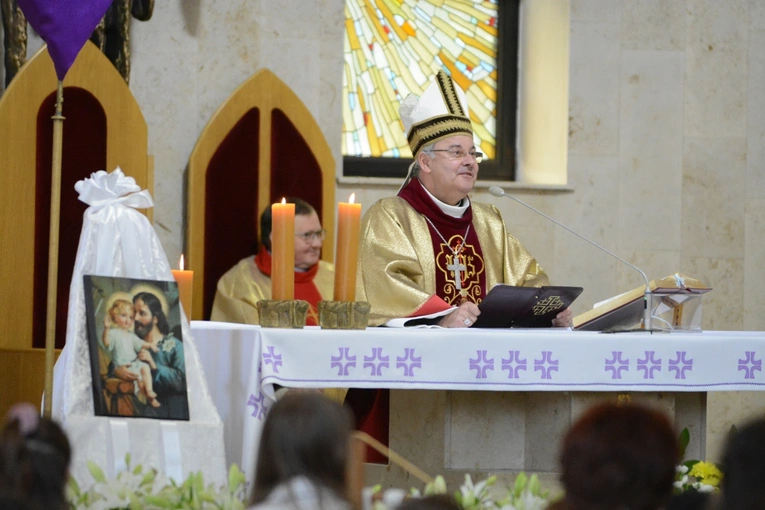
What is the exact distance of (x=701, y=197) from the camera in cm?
724

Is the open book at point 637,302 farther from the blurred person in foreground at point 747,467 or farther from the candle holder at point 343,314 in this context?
the blurred person in foreground at point 747,467

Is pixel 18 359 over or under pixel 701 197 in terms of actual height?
under

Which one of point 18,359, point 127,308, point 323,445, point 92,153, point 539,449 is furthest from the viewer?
point 92,153

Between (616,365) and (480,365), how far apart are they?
42cm

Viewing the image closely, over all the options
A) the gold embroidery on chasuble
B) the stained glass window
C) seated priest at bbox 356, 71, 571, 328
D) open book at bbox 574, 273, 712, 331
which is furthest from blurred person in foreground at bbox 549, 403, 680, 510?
the stained glass window

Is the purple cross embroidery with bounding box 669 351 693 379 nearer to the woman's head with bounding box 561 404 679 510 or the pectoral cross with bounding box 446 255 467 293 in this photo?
the pectoral cross with bounding box 446 255 467 293

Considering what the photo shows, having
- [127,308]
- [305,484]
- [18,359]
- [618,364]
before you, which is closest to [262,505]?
[305,484]

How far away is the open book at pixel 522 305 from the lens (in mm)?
3734

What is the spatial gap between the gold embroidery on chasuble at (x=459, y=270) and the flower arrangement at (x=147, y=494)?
200 cm

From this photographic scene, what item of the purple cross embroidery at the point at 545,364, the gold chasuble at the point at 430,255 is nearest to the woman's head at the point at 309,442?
the purple cross embroidery at the point at 545,364

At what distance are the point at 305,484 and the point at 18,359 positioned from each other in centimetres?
391

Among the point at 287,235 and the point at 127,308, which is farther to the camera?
the point at 287,235

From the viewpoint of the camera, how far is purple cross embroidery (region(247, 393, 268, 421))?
3371mm

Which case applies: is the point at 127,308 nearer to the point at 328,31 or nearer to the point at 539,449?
the point at 539,449
